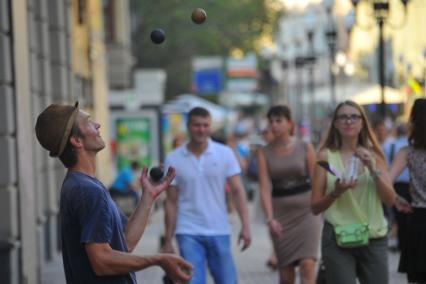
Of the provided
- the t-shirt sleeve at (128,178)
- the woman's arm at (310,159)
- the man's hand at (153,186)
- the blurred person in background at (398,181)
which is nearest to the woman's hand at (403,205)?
the woman's arm at (310,159)

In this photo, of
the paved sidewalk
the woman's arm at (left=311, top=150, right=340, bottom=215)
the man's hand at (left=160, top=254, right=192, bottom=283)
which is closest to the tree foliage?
the paved sidewalk

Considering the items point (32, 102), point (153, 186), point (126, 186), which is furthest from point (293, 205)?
point (126, 186)

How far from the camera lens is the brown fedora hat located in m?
4.67

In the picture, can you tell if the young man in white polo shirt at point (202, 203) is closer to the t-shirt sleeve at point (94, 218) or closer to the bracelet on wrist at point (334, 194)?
the bracelet on wrist at point (334, 194)

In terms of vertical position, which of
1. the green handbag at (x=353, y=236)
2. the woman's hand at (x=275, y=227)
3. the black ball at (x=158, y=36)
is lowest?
the woman's hand at (x=275, y=227)

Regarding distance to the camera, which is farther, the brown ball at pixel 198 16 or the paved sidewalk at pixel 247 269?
the paved sidewalk at pixel 247 269

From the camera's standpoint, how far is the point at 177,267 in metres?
4.39

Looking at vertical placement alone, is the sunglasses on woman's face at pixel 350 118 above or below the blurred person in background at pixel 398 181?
above

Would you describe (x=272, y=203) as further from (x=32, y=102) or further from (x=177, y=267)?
(x=32, y=102)

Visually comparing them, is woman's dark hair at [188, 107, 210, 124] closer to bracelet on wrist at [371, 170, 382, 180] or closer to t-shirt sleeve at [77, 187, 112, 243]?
bracelet on wrist at [371, 170, 382, 180]

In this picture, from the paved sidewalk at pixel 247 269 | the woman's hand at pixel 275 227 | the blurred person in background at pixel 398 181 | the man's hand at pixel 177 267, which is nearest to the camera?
the man's hand at pixel 177 267

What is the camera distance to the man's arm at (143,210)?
4.93 m

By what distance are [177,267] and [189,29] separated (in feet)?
174

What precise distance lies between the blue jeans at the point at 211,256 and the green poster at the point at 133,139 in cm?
1922
